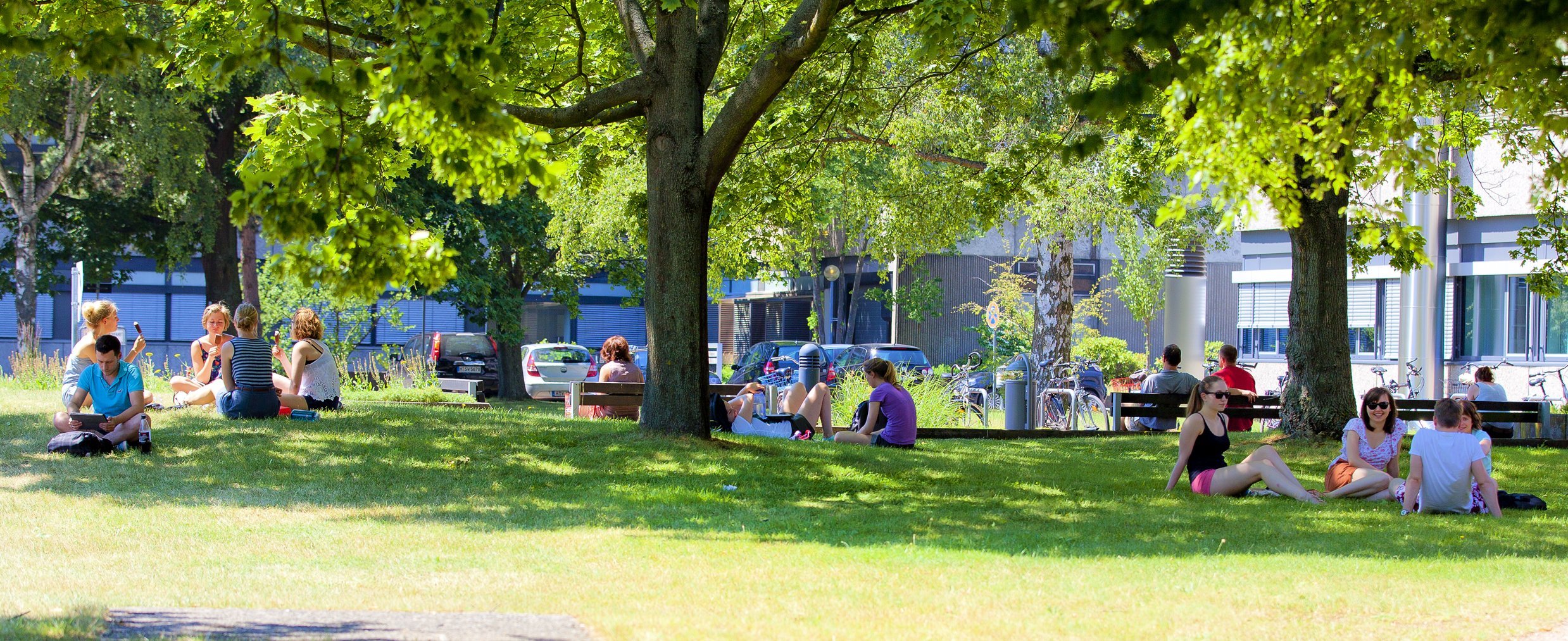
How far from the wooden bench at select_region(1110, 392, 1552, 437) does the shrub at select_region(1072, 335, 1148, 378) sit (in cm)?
2157

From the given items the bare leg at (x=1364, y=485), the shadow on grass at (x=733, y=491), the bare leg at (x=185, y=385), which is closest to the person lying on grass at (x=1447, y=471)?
the shadow on grass at (x=733, y=491)

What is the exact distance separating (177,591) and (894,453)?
26.9 feet

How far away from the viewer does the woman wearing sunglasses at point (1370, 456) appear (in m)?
10.7

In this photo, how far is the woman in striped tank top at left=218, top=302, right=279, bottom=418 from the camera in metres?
13.3

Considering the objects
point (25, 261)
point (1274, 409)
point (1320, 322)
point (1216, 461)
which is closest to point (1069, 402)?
point (1274, 409)

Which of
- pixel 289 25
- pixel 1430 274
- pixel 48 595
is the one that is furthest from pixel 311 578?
pixel 1430 274

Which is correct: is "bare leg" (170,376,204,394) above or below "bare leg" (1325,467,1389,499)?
above

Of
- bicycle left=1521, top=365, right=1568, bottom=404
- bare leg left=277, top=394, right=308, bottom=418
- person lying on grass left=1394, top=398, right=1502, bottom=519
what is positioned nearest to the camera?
person lying on grass left=1394, top=398, right=1502, bottom=519

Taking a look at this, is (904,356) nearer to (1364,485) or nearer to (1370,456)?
→ (1370,456)

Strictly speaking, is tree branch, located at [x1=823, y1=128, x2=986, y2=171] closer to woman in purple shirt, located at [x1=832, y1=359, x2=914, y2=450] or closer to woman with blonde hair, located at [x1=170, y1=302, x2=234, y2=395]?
woman in purple shirt, located at [x1=832, y1=359, x2=914, y2=450]

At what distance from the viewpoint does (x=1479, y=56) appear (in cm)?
650

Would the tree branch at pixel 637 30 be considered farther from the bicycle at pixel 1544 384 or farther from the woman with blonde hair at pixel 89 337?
the bicycle at pixel 1544 384

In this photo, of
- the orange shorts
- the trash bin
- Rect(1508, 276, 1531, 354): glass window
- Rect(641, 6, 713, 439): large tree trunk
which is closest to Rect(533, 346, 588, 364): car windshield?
the trash bin

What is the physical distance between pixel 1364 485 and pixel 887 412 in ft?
16.7
